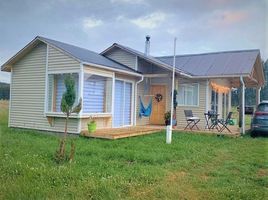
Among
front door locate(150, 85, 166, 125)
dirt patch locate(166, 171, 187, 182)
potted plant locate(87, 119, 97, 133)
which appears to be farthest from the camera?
front door locate(150, 85, 166, 125)

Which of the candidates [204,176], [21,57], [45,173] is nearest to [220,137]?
[204,176]

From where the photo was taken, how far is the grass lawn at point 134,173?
169 inches

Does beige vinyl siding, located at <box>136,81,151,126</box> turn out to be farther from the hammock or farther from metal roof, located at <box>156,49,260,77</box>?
metal roof, located at <box>156,49,260,77</box>

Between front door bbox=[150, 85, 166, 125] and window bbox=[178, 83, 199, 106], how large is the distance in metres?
0.84

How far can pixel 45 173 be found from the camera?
196 inches

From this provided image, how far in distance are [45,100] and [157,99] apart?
5.79m

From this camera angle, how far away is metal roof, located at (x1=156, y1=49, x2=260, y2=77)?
1284 centimetres

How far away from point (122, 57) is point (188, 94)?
3566mm

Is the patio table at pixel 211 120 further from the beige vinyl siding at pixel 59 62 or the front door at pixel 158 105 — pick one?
the beige vinyl siding at pixel 59 62

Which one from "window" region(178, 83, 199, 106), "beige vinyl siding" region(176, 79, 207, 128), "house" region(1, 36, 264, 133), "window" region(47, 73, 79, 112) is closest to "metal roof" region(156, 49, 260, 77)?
"house" region(1, 36, 264, 133)

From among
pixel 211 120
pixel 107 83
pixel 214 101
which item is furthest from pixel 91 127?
pixel 214 101

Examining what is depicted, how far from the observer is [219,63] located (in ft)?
46.8

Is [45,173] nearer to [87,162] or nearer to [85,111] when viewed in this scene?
[87,162]

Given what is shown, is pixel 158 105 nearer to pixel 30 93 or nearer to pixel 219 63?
pixel 219 63
